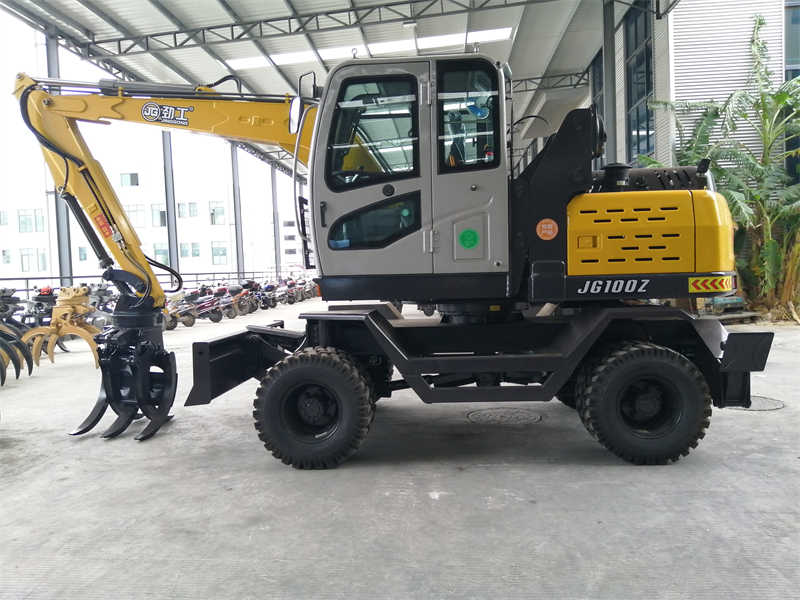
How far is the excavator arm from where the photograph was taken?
5391 millimetres

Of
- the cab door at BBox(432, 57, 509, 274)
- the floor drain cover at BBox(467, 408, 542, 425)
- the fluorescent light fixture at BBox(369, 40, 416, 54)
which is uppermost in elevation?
the fluorescent light fixture at BBox(369, 40, 416, 54)

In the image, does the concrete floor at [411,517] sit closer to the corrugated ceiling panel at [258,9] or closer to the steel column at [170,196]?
the corrugated ceiling panel at [258,9]

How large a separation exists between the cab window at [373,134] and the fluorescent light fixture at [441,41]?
12.7 m

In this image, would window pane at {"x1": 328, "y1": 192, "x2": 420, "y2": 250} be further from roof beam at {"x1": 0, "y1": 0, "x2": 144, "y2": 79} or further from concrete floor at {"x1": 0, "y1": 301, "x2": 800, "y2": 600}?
roof beam at {"x1": 0, "y1": 0, "x2": 144, "y2": 79}

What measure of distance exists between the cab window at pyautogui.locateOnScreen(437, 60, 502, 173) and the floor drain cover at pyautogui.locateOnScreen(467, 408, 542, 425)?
2507 millimetres

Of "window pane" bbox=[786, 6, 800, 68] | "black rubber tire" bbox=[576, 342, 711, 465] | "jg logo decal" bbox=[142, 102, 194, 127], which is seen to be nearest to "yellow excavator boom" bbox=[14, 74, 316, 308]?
"jg logo decal" bbox=[142, 102, 194, 127]

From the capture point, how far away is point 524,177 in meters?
4.32

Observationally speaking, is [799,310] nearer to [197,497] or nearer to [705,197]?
[705,197]

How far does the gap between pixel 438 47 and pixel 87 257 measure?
34748mm

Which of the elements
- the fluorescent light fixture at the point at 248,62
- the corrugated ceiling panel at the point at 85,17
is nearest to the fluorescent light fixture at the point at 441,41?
the fluorescent light fixture at the point at 248,62

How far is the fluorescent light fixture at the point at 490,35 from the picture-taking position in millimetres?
15781

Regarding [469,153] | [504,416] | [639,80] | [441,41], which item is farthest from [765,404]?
[441,41]

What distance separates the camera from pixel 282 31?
44.7 feet

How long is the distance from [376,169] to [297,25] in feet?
37.3
